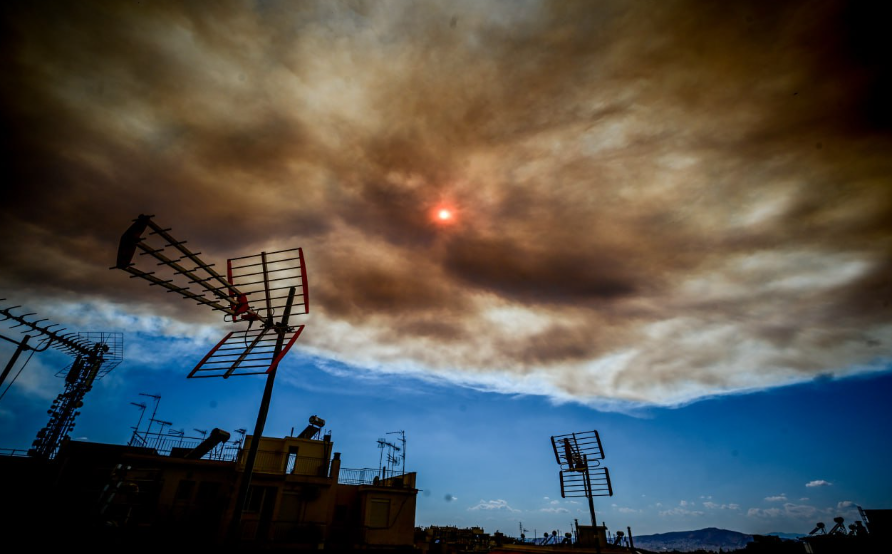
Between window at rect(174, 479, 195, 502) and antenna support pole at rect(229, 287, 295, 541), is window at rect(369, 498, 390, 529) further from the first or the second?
antenna support pole at rect(229, 287, 295, 541)

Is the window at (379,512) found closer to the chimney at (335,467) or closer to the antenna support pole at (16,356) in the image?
the chimney at (335,467)

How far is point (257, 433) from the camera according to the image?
9.66 m

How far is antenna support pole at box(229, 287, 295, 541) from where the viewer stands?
827 cm

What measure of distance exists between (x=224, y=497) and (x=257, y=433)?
81.2 ft

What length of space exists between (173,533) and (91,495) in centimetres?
583

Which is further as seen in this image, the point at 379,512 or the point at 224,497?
the point at 379,512

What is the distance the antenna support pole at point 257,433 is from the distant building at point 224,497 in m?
14.1

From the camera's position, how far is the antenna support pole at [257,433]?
8273 millimetres

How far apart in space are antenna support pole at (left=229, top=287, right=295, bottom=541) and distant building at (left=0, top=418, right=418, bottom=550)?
46.2 ft

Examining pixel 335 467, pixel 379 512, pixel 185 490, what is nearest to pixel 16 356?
pixel 185 490

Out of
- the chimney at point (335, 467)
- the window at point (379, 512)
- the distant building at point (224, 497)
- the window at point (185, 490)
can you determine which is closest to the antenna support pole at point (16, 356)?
the distant building at point (224, 497)

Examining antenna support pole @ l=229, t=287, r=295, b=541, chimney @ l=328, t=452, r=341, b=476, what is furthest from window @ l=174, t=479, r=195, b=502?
antenna support pole @ l=229, t=287, r=295, b=541

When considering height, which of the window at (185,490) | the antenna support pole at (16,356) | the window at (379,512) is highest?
the antenna support pole at (16,356)

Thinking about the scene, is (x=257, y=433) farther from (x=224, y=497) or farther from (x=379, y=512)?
(x=379, y=512)
